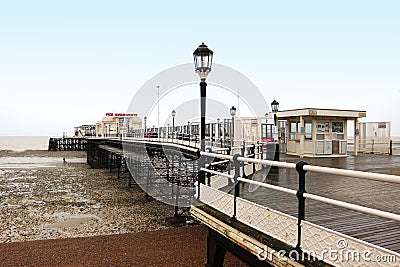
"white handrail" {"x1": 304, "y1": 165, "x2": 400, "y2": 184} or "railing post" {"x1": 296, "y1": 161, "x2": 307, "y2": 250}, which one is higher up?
"white handrail" {"x1": 304, "y1": 165, "x2": 400, "y2": 184}

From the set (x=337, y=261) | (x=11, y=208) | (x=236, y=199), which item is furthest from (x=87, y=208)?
(x=337, y=261)

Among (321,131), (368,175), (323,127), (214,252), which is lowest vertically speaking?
(214,252)

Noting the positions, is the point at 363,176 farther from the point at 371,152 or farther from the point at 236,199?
the point at 371,152

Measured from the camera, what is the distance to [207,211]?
4.88 meters

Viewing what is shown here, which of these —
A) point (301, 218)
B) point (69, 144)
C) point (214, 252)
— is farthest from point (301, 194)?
point (69, 144)

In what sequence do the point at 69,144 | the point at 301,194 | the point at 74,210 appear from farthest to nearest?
the point at 69,144, the point at 74,210, the point at 301,194

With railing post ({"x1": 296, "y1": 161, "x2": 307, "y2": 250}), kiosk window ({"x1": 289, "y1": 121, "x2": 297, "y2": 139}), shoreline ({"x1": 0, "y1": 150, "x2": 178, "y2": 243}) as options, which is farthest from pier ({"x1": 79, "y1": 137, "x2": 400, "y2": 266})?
kiosk window ({"x1": 289, "y1": 121, "x2": 297, "y2": 139})

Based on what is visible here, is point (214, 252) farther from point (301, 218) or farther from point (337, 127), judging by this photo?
point (337, 127)

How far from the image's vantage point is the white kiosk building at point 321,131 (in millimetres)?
15047

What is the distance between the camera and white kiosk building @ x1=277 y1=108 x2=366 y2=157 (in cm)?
1505

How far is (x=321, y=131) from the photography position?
15367mm

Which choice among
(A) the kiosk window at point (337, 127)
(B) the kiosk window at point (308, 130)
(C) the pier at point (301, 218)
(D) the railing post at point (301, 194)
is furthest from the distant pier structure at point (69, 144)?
(D) the railing post at point (301, 194)

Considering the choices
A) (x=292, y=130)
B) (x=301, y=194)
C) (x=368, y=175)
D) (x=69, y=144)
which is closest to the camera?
(x=368, y=175)

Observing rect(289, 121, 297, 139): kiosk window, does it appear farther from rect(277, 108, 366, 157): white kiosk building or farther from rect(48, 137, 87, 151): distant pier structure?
rect(48, 137, 87, 151): distant pier structure
